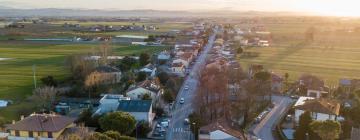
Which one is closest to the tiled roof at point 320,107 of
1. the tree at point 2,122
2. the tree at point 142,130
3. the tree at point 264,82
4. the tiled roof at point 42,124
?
the tree at point 264,82

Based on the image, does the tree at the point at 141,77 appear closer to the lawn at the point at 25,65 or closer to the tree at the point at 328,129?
the lawn at the point at 25,65

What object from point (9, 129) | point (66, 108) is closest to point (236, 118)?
point (66, 108)

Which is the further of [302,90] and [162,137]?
[302,90]

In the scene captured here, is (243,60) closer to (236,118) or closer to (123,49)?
(123,49)

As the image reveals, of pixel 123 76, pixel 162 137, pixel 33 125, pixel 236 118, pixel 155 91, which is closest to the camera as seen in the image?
pixel 33 125

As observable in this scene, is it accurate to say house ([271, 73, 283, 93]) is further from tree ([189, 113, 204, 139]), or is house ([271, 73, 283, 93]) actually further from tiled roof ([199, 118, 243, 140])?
tiled roof ([199, 118, 243, 140])

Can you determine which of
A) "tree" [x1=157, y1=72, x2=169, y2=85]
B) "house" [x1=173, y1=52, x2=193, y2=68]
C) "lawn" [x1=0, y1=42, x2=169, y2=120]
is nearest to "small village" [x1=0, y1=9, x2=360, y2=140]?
"tree" [x1=157, y1=72, x2=169, y2=85]
